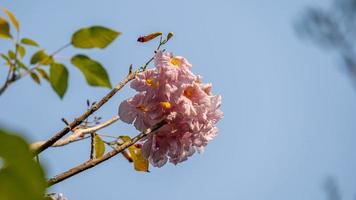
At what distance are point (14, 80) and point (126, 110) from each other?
20.8 inches

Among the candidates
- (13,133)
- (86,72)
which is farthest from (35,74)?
(13,133)

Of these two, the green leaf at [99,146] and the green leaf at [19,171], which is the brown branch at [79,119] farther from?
the green leaf at [19,171]

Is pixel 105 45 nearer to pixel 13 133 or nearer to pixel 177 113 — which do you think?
pixel 177 113

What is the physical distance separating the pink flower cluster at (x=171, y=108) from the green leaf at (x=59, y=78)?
0.39 meters

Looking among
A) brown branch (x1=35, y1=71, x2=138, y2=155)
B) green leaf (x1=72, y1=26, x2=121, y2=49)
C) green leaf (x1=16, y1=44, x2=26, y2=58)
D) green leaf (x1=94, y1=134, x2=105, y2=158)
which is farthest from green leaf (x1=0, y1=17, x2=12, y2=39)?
green leaf (x1=94, y1=134, x2=105, y2=158)

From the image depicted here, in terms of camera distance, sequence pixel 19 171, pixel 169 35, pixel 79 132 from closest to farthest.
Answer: pixel 19 171 < pixel 79 132 < pixel 169 35

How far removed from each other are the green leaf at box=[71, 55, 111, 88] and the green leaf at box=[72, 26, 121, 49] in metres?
0.03

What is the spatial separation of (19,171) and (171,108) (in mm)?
1064

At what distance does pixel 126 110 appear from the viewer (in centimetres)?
144

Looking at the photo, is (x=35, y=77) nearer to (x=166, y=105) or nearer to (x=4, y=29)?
(x=4, y=29)

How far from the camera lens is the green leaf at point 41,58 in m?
1.06

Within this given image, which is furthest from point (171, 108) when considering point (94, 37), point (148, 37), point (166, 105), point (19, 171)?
point (19, 171)

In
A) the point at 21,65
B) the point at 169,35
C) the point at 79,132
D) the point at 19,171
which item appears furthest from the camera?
the point at 169,35

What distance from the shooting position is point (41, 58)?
1067 millimetres
